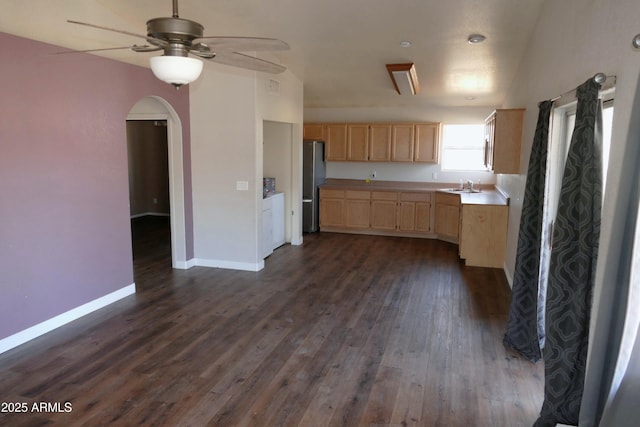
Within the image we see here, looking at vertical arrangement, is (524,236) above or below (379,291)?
above

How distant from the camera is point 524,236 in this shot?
355cm

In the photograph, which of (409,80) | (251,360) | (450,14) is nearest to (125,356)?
(251,360)

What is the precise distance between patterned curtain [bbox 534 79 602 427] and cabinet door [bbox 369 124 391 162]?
225 inches

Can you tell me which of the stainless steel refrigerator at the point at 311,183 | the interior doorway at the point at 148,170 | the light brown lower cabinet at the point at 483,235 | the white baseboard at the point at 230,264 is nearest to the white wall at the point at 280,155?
the stainless steel refrigerator at the point at 311,183

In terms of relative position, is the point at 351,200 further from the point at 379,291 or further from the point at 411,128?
the point at 379,291

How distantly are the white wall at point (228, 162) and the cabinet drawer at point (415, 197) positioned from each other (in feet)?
9.96

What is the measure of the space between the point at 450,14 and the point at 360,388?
3.30m

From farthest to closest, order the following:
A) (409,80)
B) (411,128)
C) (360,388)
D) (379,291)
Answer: (411,128), (409,80), (379,291), (360,388)

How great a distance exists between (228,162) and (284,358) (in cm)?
298

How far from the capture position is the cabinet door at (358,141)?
8.27 meters

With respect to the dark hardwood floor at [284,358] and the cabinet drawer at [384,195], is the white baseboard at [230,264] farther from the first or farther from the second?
the cabinet drawer at [384,195]

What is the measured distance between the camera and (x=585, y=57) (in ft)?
8.68

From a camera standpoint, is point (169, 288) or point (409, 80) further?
point (409, 80)

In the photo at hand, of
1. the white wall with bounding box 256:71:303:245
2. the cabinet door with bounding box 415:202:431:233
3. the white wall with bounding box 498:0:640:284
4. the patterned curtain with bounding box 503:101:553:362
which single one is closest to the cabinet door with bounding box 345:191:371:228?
the cabinet door with bounding box 415:202:431:233
